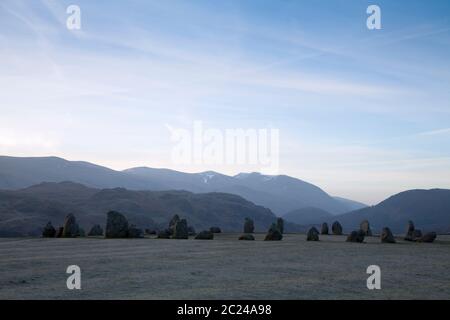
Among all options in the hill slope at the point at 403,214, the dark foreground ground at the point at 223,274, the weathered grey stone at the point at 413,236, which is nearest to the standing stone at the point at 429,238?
the weathered grey stone at the point at 413,236

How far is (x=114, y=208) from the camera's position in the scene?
372ft

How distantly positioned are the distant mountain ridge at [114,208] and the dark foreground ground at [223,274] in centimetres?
5241

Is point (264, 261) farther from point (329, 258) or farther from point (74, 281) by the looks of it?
point (74, 281)

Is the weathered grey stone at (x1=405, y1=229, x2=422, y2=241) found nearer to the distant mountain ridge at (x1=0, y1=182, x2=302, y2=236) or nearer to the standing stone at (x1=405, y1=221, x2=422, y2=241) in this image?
the standing stone at (x1=405, y1=221, x2=422, y2=241)

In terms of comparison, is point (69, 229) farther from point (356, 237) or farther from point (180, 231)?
point (356, 237)

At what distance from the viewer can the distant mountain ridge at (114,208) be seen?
294 ft

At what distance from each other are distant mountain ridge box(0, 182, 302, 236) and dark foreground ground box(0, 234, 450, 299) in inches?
2063

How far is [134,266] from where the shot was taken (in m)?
20.0

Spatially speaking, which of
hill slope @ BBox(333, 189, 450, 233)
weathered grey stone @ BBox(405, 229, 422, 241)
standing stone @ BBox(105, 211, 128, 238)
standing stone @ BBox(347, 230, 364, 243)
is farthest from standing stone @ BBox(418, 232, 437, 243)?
hill slope @ BBox(333, 189, 450, 233)

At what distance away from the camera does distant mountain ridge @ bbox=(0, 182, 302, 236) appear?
89.7 m

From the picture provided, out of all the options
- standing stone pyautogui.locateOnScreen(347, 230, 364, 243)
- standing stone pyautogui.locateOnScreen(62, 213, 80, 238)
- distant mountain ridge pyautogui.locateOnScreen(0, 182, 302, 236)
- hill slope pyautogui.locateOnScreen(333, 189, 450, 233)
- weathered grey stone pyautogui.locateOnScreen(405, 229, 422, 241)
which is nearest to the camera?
standing stone pyautogui.locateOnScreen(347, 230, 364, 243)

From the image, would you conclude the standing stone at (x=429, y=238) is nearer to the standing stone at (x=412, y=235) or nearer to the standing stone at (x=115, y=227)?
the standing stone at (x=412, y=235)

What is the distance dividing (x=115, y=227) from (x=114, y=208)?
74102 millimetres
